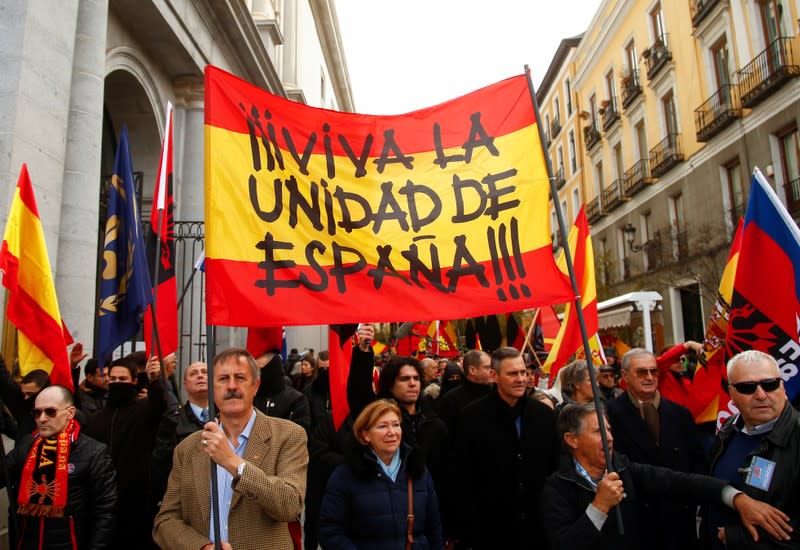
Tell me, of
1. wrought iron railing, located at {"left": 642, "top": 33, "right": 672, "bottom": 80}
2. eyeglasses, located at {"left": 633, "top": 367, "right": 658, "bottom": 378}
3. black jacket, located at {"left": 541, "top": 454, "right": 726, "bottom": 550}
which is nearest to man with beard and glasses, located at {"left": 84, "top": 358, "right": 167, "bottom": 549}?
black jacket, located at {"left": 541, "top": 454, "right": 726, "bottom": 550}

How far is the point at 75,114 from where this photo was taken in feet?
22.5

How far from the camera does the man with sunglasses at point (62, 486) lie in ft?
11.2

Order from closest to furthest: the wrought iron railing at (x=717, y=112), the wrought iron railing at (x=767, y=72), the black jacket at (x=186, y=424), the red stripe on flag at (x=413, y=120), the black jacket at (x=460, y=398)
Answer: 1. the red stripe on flag at (x=413, y=120)
2. the black jacket at (x=186, y=424)
3. the black jacket at (x=460, y=398)
4. the wrought iron railing at (x=767, y=72)
5. the wrought iron railing at (x=717, y=112)

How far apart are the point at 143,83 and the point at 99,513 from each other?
8396mm

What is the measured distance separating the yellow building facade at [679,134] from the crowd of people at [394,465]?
12.3m

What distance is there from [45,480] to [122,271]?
1.98 meters

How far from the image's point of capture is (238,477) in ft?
8.21

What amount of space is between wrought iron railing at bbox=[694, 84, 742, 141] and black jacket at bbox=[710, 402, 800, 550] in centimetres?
1801

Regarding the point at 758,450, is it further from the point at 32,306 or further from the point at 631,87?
the point at 631,87

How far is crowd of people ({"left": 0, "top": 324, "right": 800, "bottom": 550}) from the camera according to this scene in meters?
2.69

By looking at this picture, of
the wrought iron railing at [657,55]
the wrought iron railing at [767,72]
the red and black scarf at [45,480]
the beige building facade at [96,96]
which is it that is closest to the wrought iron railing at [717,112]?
the wrought iron railing at [767,72]

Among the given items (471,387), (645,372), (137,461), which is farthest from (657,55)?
(137,461)

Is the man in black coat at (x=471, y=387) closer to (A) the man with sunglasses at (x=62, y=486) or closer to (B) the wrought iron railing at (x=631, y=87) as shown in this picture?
(A) the man with sunglasses at (x=62, y=486)

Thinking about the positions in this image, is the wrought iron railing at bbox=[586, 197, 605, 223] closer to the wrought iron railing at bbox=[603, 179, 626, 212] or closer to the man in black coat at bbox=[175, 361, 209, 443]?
the wrought iron railing at bbox=[603, 179, 626, 212]
